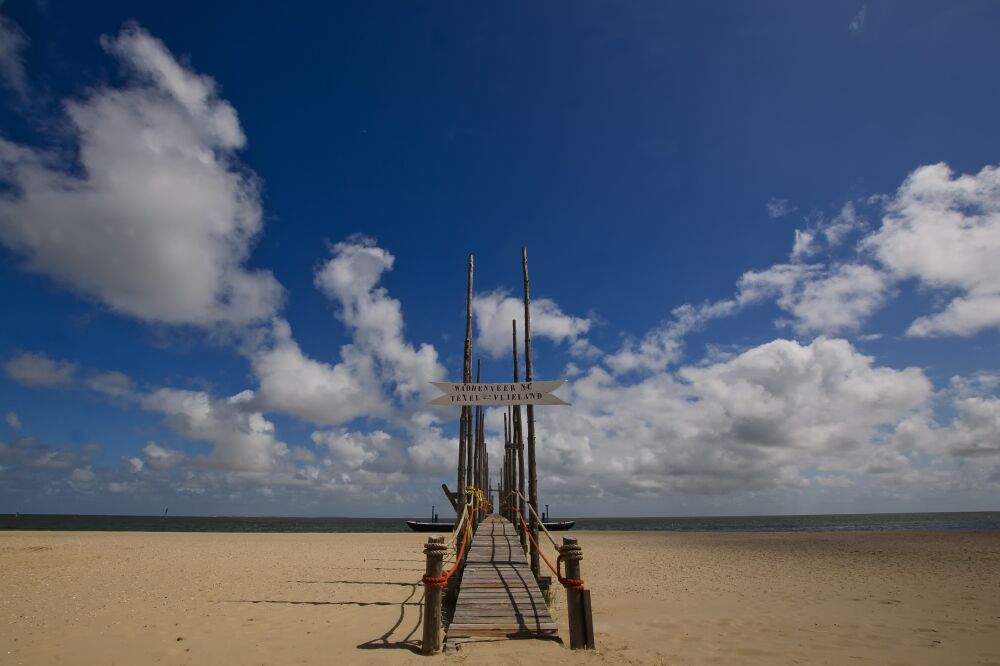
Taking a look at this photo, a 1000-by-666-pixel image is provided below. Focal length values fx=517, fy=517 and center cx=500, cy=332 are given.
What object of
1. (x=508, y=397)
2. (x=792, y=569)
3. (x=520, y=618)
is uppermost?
(x=508, y=397)

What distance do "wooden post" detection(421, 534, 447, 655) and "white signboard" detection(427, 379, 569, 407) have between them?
73.8 inches

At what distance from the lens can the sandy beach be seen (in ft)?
21.7

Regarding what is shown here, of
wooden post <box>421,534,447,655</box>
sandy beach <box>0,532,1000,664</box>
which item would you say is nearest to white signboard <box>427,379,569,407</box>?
wooden post <box>421,534,447,655</box>

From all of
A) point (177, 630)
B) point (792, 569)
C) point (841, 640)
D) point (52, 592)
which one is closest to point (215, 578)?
point (52, 592)

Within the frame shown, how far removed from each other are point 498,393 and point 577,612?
2853 millimetres

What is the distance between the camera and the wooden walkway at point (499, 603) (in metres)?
6.14

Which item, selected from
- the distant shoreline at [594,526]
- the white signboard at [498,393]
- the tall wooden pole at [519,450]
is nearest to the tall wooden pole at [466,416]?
the tall wooden pole at [519,450]

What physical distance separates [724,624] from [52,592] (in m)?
13.2

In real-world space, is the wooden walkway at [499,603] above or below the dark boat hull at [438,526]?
above

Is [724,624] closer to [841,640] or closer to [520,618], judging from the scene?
[841,640]

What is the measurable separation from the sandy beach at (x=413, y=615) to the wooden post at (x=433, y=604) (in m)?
→ 0.21

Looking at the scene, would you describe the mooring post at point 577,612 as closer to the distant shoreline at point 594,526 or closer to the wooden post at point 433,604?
the wooden post at point 433,604

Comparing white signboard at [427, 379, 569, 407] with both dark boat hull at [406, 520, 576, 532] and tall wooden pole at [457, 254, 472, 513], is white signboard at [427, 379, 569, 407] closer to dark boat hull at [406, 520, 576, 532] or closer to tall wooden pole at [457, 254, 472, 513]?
tall wooden pole at [457, 254, 472, 513]

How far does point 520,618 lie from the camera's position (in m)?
6.51
